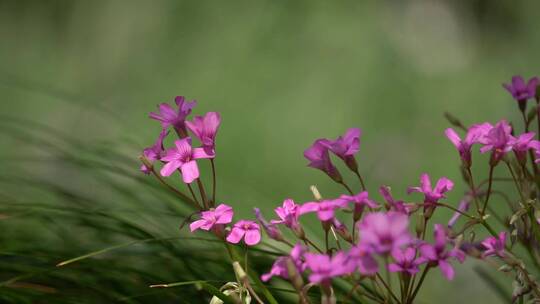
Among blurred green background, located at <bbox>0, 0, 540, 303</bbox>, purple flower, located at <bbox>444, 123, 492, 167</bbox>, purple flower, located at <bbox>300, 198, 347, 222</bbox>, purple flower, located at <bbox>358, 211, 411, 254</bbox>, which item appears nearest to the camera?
purple flower, located at <bbox>358, 211, 411, 254</bbox>

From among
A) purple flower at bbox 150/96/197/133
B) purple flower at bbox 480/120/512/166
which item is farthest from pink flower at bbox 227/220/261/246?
purple flower at bbox 480/120/512/166

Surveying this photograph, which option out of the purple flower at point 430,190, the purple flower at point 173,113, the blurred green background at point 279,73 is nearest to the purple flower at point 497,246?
the purple flower at point 430,190

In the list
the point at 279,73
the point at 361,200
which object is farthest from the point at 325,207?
the point at 279,73

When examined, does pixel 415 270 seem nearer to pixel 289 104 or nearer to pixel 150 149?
pixel 150 149

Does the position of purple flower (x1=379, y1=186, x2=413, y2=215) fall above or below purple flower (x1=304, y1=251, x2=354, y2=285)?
above

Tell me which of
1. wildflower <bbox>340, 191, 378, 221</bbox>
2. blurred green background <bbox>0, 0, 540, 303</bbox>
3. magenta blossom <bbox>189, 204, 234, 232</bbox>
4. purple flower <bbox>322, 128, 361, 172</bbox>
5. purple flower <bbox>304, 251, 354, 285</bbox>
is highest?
blurred green background <bbox>0, 0, 540, 303</bbox>

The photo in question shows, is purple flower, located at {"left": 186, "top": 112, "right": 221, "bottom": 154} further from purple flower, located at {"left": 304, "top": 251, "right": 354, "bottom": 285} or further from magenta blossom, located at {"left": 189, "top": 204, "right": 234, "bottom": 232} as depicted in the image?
purple flower, located at {"left": 304, "top": 251, "right": 354, "bottom": 285}
